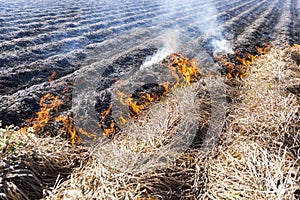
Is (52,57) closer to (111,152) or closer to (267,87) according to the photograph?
(111,152)

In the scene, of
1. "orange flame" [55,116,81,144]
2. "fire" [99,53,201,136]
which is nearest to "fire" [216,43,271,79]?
"fire" [99,53,201,136]

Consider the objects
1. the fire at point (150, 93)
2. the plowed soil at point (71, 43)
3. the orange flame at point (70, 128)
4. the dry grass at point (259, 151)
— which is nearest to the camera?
the dry grass at point (259, 151)

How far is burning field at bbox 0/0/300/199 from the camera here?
2973 mm

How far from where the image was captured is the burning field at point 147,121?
2973 mm

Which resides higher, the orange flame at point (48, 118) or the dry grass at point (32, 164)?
the dry grass at point (32, 164)

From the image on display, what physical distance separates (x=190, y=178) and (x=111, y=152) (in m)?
1.05

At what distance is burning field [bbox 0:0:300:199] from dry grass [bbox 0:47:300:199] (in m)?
0.01

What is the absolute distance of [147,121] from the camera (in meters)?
4.31

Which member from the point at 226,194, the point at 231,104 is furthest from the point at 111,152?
the point at 231,104

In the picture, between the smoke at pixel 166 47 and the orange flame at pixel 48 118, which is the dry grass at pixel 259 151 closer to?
the orange flame at pixel 48 118

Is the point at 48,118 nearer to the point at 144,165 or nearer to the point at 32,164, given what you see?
the point at 32,164

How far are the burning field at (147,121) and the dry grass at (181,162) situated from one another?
0.04 ft

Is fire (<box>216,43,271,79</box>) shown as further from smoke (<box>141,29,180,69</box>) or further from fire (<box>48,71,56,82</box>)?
fire (<box>48,71,56,82</box>)

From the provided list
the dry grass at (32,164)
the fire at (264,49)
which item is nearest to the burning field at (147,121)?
the dry grass at (32,164)
